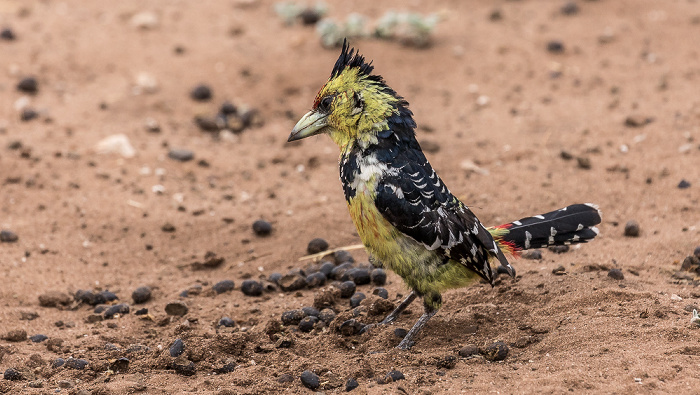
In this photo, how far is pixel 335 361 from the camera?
466 cm

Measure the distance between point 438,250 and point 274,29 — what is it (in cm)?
639

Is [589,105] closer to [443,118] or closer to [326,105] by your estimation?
[443,118]

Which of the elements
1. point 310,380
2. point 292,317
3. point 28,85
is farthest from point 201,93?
point 310,380

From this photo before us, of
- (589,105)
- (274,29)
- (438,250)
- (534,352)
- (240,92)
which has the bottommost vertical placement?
(534,352)

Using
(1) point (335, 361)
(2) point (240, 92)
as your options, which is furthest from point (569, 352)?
(2) point (240, 92)

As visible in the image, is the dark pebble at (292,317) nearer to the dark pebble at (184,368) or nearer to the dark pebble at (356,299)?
the dark pebble at (356,299)

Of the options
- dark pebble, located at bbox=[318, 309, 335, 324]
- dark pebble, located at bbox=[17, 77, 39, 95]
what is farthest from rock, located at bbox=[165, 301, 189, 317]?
dark pebble, located at bbox=[17, 77, 39, 95]

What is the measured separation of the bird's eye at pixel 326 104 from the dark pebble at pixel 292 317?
1343 mm

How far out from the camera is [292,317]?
16.8ft

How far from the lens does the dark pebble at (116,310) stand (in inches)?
214

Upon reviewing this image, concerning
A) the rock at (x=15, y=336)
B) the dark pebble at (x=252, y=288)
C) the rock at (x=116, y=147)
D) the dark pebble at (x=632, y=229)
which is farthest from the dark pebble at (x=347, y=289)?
the rock at (x=116, y=147)

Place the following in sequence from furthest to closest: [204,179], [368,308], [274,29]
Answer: [274,29] → [204,179] → [368,308]

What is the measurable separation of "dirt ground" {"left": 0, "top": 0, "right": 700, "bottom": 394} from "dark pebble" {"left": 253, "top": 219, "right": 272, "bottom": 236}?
0.07 m

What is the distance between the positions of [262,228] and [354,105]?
6.69 feet
